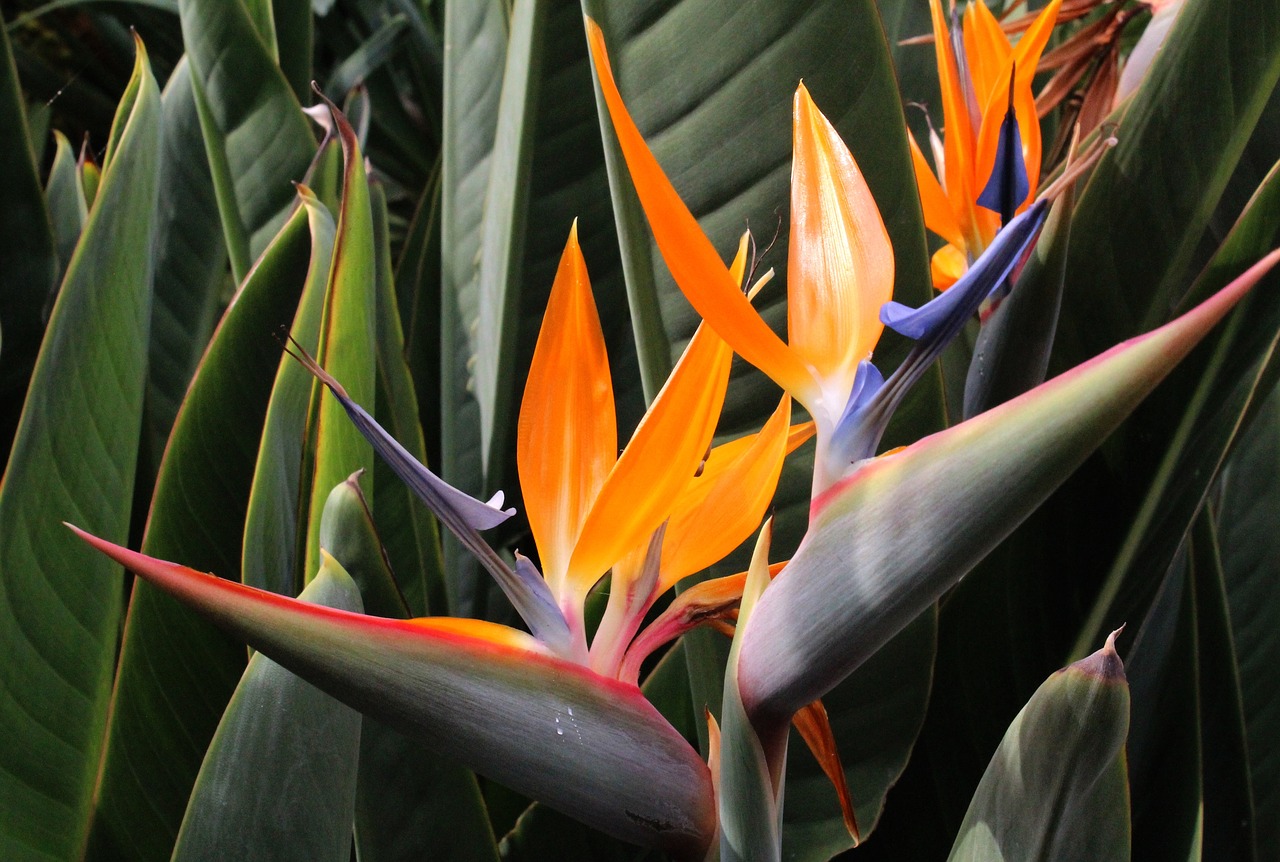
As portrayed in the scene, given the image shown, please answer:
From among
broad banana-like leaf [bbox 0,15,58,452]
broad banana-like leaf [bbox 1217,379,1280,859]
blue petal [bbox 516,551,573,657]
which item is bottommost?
broad banana-like leaf [bbox 1217,379,1280,859]

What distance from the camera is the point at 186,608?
37 cm

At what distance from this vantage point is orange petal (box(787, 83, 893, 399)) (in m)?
0.27

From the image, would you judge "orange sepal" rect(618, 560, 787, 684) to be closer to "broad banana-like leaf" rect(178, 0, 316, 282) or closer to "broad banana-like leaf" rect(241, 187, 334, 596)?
"broad banana-like leaf" rect(241, 187, 334, 596)

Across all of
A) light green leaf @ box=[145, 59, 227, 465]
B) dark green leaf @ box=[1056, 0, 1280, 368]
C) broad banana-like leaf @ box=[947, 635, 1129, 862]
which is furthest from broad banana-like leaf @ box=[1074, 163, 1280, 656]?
light green leaf @ box=[145, 59, 227, 465]

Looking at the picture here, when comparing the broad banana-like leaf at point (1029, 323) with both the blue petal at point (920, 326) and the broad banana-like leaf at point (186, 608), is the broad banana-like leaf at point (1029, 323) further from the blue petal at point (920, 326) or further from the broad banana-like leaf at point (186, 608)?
the broad banana-like leaf at point (186, 608)

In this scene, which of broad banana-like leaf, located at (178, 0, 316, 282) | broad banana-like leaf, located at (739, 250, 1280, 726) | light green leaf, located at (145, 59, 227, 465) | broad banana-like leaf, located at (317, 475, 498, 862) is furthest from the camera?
light green leaf, located at (145, 59, 227, 465)

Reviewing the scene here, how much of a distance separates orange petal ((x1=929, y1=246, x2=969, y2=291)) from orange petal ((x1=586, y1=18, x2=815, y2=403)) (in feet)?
0.94

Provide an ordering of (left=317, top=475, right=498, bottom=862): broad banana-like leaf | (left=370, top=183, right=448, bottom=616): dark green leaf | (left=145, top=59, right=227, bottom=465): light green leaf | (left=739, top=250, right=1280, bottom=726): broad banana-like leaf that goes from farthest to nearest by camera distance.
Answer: (left=145, top=59, right=227, bottom=465): light green leaf → (left=370, top=183, right=448, bottom=616): dark green leaf → (left=317, top=475, right=498, bottom=862): broad banana-like leaf → (left=739, top=250, right=1280, bottom=726): broad banana-like leaf

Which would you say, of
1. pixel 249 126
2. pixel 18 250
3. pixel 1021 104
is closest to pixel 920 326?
pixel 1021 104

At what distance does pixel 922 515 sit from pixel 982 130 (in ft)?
0.75

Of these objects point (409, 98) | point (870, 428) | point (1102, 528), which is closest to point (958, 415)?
point (1102, 528)

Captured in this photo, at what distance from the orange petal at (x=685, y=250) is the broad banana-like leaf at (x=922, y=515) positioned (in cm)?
5

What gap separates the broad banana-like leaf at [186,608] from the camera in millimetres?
407

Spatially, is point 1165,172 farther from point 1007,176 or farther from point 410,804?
point 410,804
